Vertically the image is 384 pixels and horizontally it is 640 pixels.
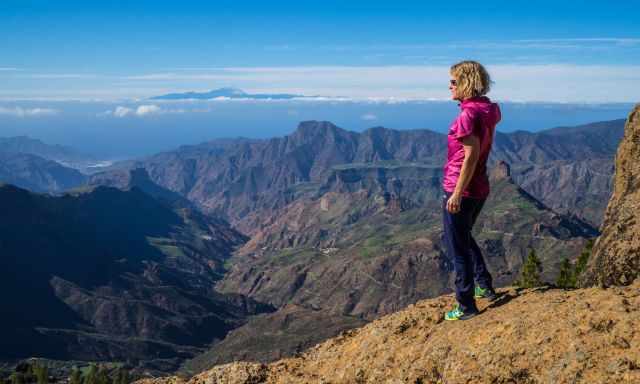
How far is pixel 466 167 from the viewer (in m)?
12.2

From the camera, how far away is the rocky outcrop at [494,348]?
10672 mm

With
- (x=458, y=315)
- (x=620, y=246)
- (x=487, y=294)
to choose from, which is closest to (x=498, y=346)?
(x=458, y=315)

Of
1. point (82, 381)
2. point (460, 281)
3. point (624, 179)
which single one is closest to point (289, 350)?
point (82, 381)

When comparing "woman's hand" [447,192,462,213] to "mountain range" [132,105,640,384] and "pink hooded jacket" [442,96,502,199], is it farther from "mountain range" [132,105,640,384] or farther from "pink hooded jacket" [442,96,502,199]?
"mountain range" [132,105,640,384]

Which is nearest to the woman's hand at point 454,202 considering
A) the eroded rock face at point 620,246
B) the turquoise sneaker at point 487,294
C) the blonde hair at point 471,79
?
the blonde hair at point 471,79

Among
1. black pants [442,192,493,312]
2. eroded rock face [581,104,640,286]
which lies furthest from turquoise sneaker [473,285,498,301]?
eroded rock face [581,104,640,286]

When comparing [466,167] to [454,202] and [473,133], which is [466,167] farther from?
[454,202]

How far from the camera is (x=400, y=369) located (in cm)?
1320

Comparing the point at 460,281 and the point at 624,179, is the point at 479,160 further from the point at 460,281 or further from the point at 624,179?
the point at 624,179

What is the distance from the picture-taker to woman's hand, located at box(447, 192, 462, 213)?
12495 mm

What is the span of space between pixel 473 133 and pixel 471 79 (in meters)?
1.25

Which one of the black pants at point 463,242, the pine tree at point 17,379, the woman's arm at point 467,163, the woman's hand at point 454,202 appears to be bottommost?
the pine tree at point 17,379

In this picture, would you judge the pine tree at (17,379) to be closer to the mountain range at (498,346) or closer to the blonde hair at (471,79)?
the mountain range at (498,346)

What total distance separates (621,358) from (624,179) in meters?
21.2
